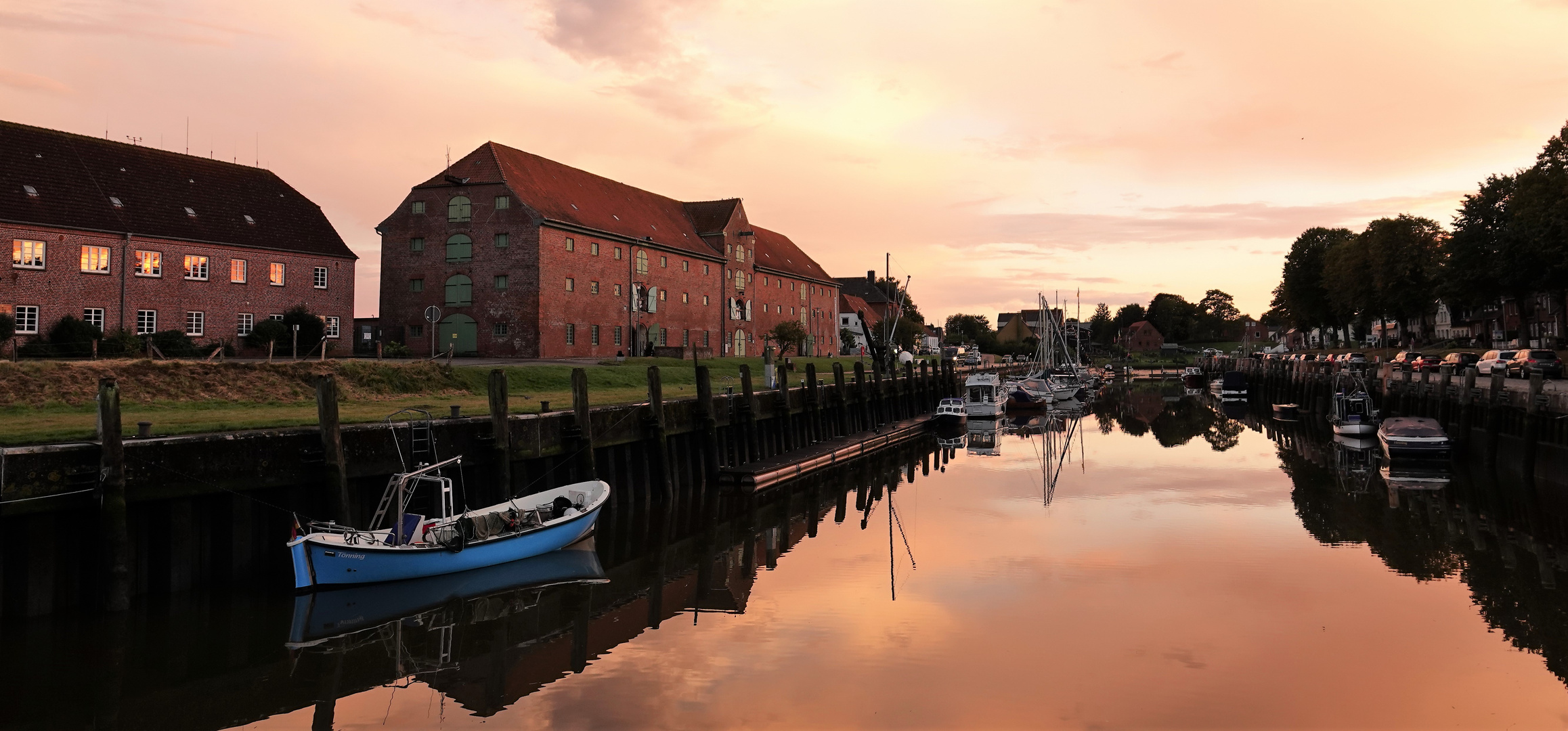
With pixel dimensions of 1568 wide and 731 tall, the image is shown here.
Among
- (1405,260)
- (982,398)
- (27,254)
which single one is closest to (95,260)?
(27,254)

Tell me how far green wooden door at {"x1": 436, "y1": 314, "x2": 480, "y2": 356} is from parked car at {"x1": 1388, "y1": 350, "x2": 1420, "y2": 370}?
51.1m

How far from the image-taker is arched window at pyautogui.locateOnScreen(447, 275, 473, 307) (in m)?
64.3

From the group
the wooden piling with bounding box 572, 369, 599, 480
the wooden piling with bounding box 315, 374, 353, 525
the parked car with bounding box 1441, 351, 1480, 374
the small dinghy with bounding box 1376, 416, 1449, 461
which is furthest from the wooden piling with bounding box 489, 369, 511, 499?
the parked car with bounding box 1441, 351, 1480, 374

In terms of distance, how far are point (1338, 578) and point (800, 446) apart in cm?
2338

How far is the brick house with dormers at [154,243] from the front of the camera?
44156mm

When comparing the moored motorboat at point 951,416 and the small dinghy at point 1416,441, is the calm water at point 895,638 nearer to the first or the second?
the small dinghy at point 1416,441

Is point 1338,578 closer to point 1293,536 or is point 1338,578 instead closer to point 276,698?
point 1293,536

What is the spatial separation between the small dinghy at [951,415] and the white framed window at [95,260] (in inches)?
1653

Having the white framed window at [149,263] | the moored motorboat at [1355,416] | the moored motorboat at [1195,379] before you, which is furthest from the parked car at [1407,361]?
the white framed window at [149,263]

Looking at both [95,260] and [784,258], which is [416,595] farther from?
[784,258]

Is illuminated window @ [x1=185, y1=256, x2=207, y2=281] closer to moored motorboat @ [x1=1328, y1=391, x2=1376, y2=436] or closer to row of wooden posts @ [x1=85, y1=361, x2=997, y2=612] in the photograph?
row of wooden posts @ [x1=85, y1=361, x2=997, y2=612]

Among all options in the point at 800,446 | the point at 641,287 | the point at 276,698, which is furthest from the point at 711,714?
the point at 641,287

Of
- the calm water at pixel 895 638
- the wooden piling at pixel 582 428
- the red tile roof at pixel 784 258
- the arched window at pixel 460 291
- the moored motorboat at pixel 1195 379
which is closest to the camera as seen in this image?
the calm water at pixel 895 638

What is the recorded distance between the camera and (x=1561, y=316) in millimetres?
88562
